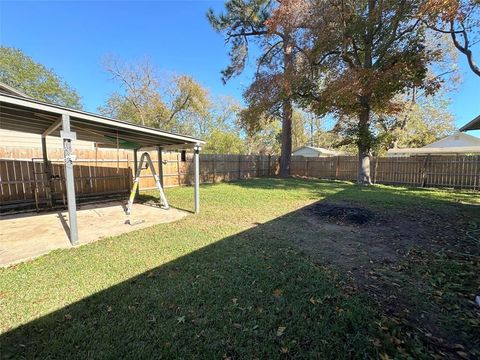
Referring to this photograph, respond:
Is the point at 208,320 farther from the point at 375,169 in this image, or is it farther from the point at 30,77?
the point at 30,77

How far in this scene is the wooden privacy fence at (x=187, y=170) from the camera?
23.0 ft

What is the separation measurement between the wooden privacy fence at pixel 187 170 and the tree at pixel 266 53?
2.83 m

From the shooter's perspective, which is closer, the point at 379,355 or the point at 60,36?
the point at 379,355

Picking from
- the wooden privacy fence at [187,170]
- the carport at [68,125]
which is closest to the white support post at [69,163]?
the carport at [68,125]

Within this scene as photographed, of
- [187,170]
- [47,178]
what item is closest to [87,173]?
[47,178]

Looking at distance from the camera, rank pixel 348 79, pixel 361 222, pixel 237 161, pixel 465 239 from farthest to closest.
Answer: pixel 237 161 → pixel 348 79 → pixel 361 222 → pixel 465 239

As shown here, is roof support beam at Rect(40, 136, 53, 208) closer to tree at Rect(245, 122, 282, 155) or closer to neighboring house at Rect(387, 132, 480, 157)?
neighboring house at Rect(387, 132, 480, 157)

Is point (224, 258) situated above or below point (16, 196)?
below

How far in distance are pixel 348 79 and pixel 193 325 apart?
11.6m

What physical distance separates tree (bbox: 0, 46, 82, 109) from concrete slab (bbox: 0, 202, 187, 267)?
66.7ft

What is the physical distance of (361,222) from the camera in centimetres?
529

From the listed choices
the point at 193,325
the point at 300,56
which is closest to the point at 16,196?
the point at 193,325

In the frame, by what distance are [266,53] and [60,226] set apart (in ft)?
51.3

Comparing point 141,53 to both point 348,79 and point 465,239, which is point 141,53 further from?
point 465,239
